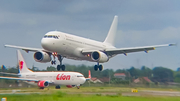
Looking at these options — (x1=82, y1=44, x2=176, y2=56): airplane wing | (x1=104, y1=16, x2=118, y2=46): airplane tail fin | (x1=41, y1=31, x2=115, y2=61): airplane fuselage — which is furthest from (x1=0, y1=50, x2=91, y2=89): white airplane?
(x1=41, y1=31, x2=115, y2=61): airplane fuselage

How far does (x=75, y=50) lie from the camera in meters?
44.1

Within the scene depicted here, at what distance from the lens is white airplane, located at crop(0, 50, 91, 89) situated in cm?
5684

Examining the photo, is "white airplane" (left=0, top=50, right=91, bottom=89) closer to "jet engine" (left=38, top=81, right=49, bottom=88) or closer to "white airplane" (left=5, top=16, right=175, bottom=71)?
"jet engine" (left=38, top=81, right=49, bottom=88)

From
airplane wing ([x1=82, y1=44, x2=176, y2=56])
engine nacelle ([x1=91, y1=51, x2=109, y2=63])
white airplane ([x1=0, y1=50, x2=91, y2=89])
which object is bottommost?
white airplane ([x1=0, y1=50, x2=91, y2=89])

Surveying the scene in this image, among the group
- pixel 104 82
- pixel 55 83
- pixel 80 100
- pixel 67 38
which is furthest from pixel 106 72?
pixel 80 100

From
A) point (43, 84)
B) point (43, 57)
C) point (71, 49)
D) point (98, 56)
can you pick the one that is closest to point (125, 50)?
point (98, 56)

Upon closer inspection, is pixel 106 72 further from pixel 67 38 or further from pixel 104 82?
pixel 67 38

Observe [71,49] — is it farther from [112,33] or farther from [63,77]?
[112,33]

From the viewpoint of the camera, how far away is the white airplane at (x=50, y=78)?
56.8 m

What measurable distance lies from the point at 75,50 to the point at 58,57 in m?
4.00

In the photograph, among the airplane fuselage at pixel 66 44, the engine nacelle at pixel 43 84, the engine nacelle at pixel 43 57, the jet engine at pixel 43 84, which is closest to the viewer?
the airplane fuselage at pixel 66 44

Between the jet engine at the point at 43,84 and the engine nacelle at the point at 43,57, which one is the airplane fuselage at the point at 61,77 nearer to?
the jet engine at the point at 43,84

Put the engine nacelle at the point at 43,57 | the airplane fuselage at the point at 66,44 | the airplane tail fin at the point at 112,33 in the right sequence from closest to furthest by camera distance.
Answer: the airplane fuselage at the point at 66,44, the engine nacelle at the point at 43,57, the airplane tail fin at the point at 112,33

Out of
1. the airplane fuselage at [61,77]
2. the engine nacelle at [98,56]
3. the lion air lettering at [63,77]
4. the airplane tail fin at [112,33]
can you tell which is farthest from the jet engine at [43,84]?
the engine nacelle at [98,56]
